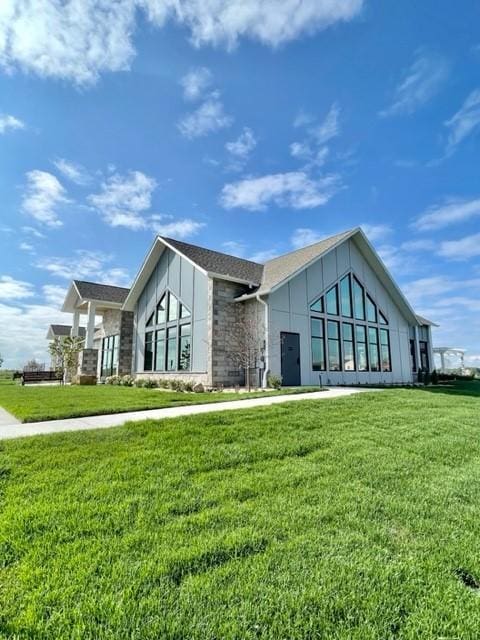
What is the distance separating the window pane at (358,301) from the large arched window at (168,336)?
8.51m

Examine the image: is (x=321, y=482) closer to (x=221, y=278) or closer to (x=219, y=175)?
(x=221, y=278)

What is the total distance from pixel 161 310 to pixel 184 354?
142 inches

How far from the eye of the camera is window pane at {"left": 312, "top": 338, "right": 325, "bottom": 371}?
14633 millimetres

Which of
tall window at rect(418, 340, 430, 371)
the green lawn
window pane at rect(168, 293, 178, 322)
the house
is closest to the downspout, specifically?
the house

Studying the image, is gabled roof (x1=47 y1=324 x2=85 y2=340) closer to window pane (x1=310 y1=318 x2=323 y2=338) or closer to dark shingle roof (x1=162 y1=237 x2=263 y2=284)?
dark shingle roof (x1=162 y1=237 x2=263 y2=284)

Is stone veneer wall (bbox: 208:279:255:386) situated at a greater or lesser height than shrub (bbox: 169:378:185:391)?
greater

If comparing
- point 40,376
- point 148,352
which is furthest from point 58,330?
point 148,352

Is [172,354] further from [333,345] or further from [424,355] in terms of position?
[424,355]

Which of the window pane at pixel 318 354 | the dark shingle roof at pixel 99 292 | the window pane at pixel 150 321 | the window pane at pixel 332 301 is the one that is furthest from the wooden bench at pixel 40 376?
the window pane at pixel 332 301

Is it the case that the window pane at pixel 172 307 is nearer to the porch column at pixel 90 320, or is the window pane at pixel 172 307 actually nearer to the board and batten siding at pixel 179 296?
the board and batten siding at pixel 179 296

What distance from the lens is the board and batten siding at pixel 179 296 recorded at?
14250 mm

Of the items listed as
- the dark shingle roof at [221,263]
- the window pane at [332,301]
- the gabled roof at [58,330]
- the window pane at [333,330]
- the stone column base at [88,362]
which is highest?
the dark shingle roof at [221,263]

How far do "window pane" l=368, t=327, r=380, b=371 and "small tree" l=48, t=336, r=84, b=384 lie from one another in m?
18.6

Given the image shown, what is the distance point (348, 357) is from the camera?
16219 millimetres
